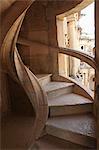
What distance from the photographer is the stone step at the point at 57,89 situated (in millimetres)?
3496

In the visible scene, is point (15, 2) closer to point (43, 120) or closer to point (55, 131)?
point (43, 120)

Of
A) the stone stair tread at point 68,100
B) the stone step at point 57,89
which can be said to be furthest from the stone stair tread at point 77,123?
the stone step at point 57,89

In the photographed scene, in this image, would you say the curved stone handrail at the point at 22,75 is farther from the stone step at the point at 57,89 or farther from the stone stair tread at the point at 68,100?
the stone step at the point at 57,89

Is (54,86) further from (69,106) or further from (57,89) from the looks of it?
(69,106)

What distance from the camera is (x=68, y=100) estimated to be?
3.36 metres

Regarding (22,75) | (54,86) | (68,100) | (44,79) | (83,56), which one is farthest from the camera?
(44,79)

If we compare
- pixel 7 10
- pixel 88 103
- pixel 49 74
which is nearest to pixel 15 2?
pixel 7 10

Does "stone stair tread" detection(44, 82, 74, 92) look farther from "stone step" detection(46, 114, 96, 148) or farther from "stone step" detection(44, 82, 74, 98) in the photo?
"stone step" detection(46, 114, 96, 148)

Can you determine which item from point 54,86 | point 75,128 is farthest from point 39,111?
point 54,86

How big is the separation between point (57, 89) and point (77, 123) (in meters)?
0.82

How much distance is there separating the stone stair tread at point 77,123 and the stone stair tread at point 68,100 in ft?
0.66

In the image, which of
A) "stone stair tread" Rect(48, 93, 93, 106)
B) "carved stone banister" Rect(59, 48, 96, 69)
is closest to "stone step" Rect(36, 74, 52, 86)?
"stone stair tread" Rect(48, 93, 93, 106)

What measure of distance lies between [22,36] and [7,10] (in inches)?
98.5

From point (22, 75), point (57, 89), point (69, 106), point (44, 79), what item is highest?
point (22, 75)
